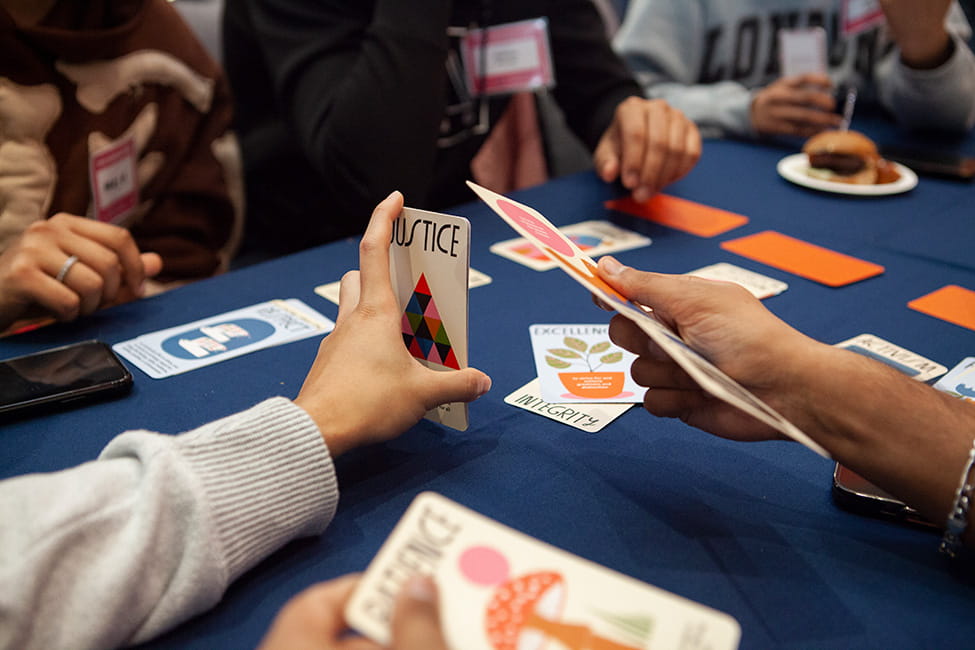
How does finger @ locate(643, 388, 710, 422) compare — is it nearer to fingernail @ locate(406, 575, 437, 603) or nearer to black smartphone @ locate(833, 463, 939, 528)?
black smartphone @ locate(833, 463, 939, 528)

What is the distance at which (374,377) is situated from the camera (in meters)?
0.71

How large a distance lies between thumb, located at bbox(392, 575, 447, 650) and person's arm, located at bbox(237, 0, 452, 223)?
1207mm

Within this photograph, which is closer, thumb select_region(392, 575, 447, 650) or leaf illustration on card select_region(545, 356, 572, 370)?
thumb select_region(392, 575, 447, 650)

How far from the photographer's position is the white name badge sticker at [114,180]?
131 centimetres

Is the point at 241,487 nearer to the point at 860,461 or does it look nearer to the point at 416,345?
the point at 416,345

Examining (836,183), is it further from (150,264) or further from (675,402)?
(150,264)

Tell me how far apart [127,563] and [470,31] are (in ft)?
4.76

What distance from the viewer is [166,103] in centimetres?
147

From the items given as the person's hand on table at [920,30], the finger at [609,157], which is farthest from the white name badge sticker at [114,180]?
the person's hand on table at [920,30]

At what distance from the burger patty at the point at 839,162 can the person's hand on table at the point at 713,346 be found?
1056mm

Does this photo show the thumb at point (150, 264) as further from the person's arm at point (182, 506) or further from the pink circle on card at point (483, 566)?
the pink circle on card at point (483, 566)

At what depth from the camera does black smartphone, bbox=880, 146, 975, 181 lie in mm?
1657

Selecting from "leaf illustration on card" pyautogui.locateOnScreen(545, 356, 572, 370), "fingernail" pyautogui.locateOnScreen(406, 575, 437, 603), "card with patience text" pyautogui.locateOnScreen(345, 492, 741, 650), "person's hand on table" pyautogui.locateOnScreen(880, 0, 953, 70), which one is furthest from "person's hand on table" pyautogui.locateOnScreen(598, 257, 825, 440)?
"person's hand on table" pyautogui.locateOnScreen(880, 0, 953, 70)

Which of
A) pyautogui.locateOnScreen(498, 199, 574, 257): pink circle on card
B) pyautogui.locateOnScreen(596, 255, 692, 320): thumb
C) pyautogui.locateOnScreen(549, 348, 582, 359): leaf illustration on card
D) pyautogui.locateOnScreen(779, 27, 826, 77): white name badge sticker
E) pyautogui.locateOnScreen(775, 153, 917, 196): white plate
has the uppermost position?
pyautogui.locateOnScreen(779, 27, 826, 77): white name badge sticker
